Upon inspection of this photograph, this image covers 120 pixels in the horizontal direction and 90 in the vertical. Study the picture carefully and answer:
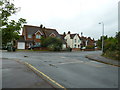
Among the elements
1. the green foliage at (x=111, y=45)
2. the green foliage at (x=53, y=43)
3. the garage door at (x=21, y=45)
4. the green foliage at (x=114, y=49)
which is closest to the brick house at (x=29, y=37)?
the garage door at (x=21, y=45)

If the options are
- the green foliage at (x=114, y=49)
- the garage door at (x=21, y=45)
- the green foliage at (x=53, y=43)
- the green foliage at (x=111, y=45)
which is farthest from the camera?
the garage door at (x=21, y=45)

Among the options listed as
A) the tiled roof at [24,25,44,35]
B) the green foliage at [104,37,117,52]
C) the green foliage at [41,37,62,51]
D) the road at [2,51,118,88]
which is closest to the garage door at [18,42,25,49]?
the tiled roof at [24,25,44,35]

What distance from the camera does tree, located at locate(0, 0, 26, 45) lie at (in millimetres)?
5281

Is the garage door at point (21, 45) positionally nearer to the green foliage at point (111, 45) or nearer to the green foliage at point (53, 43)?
the green foliage at point (53, 43)

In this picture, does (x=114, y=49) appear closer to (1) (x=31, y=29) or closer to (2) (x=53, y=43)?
(2) (x=53, y=43)

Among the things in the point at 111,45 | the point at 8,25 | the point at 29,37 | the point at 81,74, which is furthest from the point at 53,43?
the point at 8,25

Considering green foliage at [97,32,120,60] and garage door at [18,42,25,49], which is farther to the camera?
garage door at [18,42,25,49]

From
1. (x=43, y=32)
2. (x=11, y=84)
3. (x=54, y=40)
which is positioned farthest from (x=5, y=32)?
(x=43, y=32)

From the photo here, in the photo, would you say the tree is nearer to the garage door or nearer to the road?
the road

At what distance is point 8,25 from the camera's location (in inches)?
211

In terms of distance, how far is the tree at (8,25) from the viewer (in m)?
5.28

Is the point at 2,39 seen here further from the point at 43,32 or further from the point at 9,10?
the point at 43,32

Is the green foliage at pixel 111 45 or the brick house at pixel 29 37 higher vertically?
the brick house at pixel 29 37

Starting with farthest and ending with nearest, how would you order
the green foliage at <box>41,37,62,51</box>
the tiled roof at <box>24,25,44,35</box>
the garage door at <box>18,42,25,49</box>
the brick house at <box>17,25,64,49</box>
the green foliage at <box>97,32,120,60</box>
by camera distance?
the tiled roof at <box>24,25,44,35</box>
the brick house at <box>17,25,64,49</box>
the garage door at <box>18,42,25,49</box>
the green foliage at <box>41,37,62,51</box>
the green foliage at <box>97,32,120,60</box>
